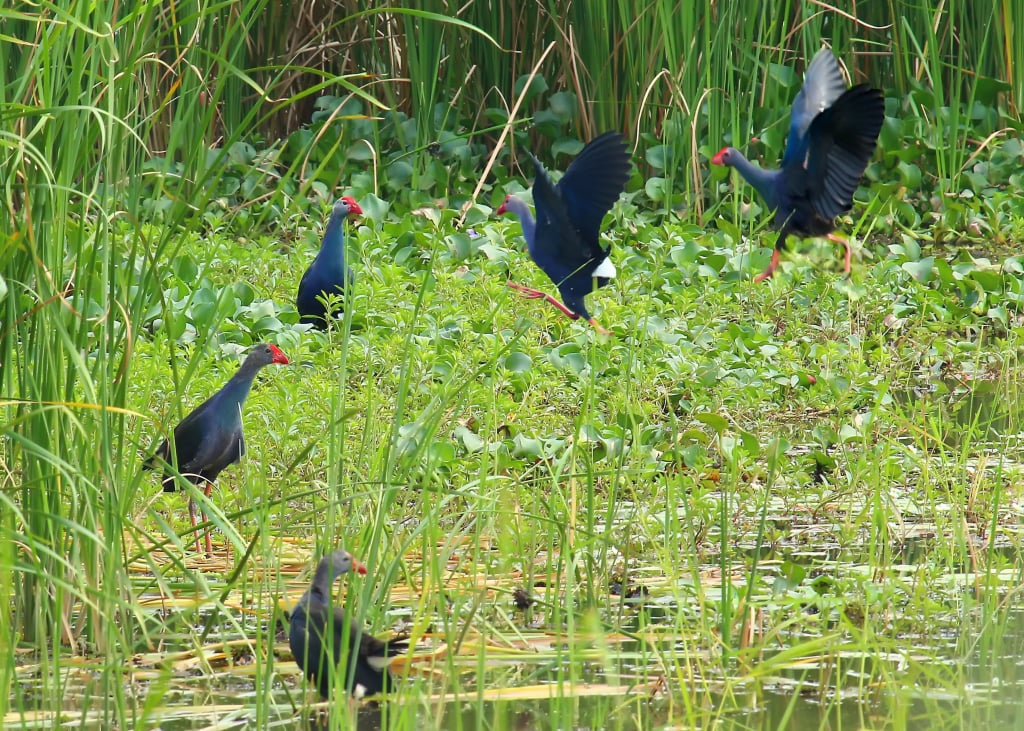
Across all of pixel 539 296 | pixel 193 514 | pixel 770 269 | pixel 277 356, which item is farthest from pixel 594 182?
pixel 193 514

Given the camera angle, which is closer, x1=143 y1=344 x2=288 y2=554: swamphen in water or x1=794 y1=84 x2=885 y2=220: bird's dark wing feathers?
x1=143 y1=344 x2=288 y2=554: swamphen in water

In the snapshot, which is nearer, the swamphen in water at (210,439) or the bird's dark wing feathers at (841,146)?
the swamphen in water at (210,439)

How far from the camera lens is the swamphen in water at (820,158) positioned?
5.73m

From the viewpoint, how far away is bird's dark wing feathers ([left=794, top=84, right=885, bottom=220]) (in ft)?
18.5

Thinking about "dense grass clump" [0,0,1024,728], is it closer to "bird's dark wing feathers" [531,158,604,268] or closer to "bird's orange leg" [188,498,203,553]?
"bird's orange leg" [188,498,203,553]

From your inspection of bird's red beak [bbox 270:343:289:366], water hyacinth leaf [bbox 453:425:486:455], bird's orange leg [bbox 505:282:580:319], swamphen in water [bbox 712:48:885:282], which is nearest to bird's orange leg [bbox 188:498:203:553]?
bird's red beak [bbox 270:343:289:366]

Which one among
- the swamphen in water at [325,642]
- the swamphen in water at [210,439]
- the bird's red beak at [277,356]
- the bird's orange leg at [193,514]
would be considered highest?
the bird's red beak at [277,356]

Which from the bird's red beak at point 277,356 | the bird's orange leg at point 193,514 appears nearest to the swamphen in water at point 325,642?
the bird's orange leg at point 193,514

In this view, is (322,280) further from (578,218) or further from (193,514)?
(193,514)

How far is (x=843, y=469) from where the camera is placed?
158 inches

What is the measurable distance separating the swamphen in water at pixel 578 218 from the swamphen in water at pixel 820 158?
69 cm

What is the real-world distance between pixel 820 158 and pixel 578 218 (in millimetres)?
1032

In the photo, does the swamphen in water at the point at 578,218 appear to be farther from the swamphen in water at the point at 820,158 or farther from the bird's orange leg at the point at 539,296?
the swamphen in water at the point at 820,158

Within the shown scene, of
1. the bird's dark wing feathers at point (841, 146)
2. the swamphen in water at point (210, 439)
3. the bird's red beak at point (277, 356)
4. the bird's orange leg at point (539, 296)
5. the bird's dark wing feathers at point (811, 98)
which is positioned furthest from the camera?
the bird's dark wing feathers at point (811, 98)
